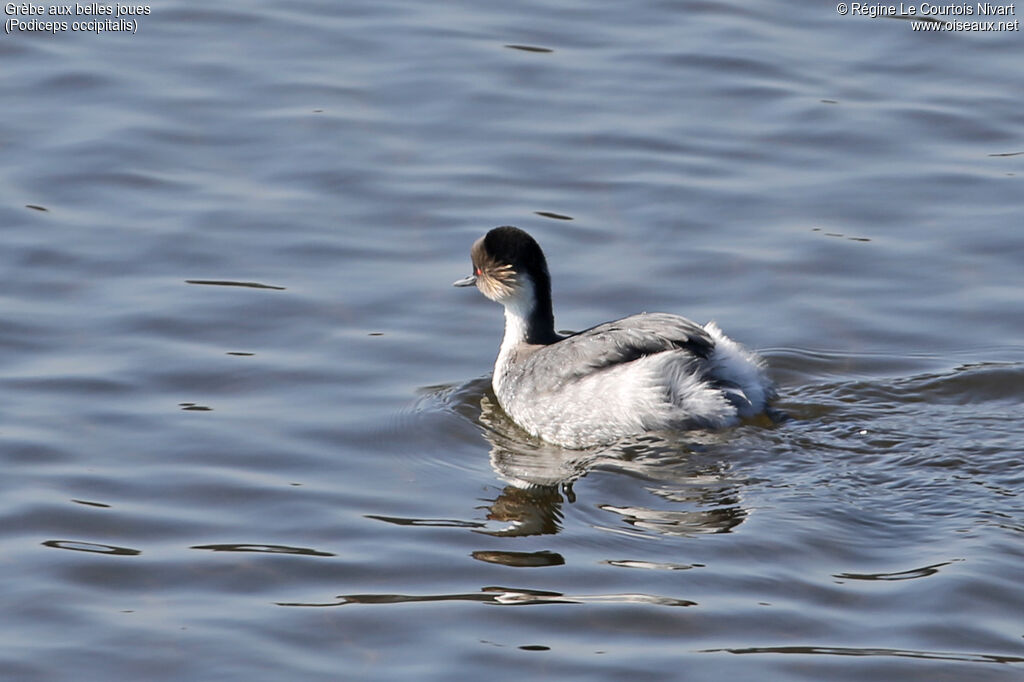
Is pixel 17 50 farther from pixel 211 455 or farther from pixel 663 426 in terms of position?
pixel 663 426

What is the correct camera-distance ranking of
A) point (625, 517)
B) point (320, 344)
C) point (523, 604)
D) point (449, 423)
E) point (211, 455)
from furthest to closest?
point (320, 344) → point (449, 423) → point (211, 455) → point (625, 517) → point (523, 604)

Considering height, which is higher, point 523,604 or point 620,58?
point 620,58

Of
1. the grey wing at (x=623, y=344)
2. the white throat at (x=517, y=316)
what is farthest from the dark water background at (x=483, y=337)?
the grey wing at (x=623, y=344)

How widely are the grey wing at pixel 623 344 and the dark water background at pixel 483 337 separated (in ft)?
1.48

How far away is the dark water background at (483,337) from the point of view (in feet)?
22.5

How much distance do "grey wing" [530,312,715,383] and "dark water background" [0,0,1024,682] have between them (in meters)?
0.45

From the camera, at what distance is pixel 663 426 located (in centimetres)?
861

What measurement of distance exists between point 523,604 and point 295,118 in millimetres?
6814

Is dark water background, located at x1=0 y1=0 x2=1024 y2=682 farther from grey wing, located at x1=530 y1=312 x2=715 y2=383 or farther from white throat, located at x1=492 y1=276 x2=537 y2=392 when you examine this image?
grey wing, located at x1=530 y1=312 x2=715 y2=383

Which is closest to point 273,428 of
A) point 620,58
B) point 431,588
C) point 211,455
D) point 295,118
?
point 211,455

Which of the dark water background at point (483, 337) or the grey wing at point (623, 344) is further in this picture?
the grey wing at point (623, 344)

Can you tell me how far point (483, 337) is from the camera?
10.3m

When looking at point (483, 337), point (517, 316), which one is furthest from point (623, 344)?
point (483, 337)

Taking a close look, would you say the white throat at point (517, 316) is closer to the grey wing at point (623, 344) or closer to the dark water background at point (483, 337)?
the dark water background at point (483, 337)
